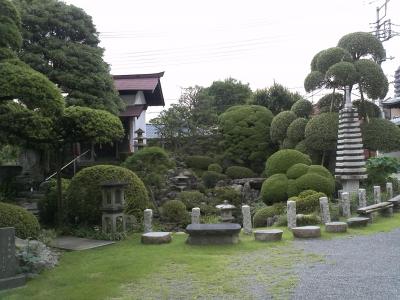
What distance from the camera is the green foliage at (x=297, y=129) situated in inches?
909

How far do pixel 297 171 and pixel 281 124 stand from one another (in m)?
5.93

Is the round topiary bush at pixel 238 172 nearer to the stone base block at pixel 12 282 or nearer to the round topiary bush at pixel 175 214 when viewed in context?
the round topiary bush at pixel 175 214

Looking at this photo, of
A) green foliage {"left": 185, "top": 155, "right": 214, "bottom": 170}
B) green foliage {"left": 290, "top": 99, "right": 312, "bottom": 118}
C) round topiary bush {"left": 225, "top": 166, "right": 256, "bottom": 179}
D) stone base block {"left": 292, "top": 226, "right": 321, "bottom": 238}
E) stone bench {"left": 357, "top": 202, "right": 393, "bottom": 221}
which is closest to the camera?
stone base block {"left": 292, "top": 226, "right": 321, "bottom": 238}

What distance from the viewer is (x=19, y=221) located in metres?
10.5

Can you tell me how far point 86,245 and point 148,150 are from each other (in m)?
8.59

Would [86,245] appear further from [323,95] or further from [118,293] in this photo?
[323,95]

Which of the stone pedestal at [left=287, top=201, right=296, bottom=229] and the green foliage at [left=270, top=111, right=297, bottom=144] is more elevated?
the green foliage at [left=270, top=111, right=297, bottom=144]

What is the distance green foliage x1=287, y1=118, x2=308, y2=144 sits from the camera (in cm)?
2308

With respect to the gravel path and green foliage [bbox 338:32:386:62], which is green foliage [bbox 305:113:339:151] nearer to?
green foliage [bbox 338:32:386:62]

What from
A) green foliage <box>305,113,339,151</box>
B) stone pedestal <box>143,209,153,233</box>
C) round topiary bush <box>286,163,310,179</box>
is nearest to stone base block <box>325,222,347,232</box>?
stone pedestal <box>143,209,153,233</box>

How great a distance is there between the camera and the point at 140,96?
97.4 feet

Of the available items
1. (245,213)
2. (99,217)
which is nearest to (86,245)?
(99,217)

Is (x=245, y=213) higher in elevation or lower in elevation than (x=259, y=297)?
higher

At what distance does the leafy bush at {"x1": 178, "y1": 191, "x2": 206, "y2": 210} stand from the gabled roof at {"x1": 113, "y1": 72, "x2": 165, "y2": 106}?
32.8ft
